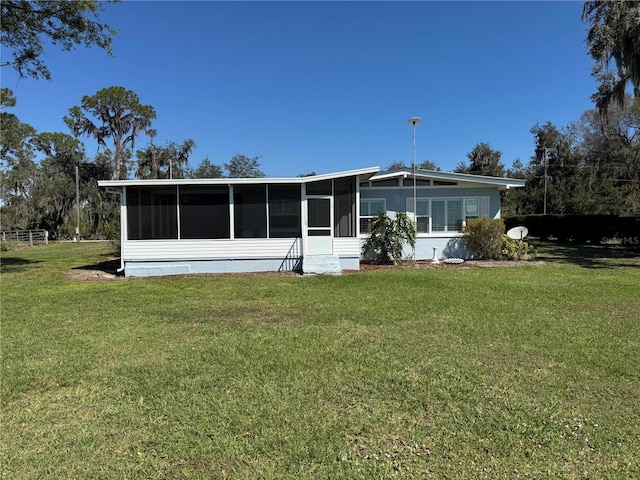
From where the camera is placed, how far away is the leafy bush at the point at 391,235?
12.2 m

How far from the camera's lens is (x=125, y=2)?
1112 cm

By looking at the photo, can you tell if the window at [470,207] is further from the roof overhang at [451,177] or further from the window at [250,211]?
the window at [250,211]

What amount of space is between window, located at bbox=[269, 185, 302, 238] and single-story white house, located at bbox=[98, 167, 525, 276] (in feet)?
0.09

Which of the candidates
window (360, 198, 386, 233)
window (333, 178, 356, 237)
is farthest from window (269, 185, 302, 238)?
window (360, 198, 386, 233)

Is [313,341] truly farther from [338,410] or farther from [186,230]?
[186,230]

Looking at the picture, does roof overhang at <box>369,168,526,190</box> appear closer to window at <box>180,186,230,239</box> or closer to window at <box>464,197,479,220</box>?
window at <box>464,197,479,220</box>

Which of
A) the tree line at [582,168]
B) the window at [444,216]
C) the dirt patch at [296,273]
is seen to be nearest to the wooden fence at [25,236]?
the dirt patch at [296,273]

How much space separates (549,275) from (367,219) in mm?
5671

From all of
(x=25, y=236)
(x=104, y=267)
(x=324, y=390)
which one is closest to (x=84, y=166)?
(x=25, y=236)

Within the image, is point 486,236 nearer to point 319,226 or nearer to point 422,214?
point 422,214

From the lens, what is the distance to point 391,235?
12227mm

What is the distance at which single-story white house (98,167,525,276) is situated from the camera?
10695 mm

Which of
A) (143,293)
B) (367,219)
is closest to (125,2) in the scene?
(143,293)

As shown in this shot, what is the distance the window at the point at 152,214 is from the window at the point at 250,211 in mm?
1638
